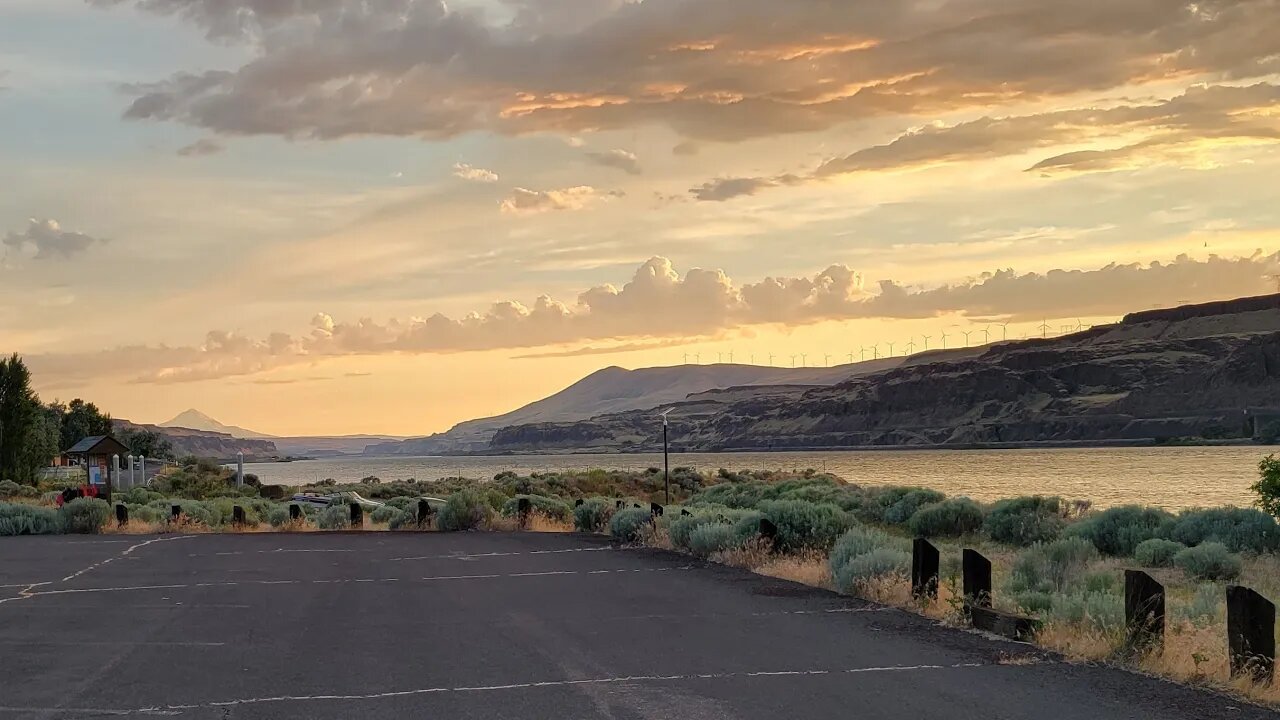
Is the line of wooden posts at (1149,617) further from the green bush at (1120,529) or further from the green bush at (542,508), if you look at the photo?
the green bush at (542,508)

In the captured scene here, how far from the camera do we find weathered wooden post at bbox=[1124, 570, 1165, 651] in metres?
10.3

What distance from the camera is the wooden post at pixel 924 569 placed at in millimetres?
13781

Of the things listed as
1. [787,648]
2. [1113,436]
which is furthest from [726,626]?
[1113,436]

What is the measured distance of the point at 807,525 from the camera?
67.5 feet

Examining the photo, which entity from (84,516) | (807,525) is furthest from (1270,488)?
(84,516)

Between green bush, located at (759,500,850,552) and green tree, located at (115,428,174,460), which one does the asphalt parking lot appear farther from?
green tree, located at (115,428,174,460)

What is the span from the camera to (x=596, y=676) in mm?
9977

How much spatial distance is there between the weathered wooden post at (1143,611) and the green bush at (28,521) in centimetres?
2793

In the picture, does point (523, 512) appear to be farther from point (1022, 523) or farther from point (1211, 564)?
point (1211, 564)

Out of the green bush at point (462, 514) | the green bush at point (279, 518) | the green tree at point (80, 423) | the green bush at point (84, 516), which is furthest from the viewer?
the green tree at point (80, 423)

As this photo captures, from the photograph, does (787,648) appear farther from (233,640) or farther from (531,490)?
(531,490)

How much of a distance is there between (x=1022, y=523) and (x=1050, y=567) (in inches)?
468

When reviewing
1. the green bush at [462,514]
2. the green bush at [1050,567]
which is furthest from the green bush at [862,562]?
the green bush at [462,514]

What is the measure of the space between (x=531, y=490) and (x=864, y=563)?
162 feet
